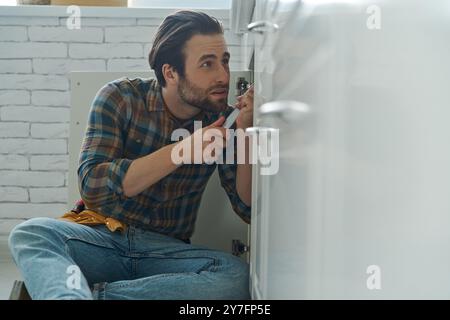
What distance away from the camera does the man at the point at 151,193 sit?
3.56ft

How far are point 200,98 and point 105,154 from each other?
0.80 ft

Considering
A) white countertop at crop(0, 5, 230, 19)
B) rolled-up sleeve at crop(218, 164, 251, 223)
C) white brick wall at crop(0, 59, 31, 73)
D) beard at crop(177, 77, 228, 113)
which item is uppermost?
white countertop at crop(0, 5, 230, 19)

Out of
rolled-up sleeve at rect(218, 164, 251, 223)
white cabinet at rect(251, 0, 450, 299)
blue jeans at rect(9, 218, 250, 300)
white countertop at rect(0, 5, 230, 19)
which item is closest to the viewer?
white cabinet at rect(251, 0, 450, 299)

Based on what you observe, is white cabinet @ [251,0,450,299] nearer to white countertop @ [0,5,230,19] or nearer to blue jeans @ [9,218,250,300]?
blue jeans @ [9,218,250,300]

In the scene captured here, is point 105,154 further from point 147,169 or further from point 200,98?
point 200,98

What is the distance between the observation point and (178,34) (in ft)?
4.63

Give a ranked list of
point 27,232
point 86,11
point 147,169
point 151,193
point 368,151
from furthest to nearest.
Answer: point 86,11 → point 151,193 → point 147,169 → point 27,232 → point 368,151

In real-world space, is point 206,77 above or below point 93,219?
above

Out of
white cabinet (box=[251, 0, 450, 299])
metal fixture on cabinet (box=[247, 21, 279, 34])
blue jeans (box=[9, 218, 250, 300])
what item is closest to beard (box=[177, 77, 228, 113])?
blue jeans (box=[9, 218, 250, 300])

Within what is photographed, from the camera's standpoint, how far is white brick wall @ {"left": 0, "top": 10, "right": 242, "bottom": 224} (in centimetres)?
215

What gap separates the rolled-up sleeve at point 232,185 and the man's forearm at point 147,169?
192mm

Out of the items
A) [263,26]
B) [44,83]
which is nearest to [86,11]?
[44,83]

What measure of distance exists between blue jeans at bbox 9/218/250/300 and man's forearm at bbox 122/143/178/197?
0.33ft
